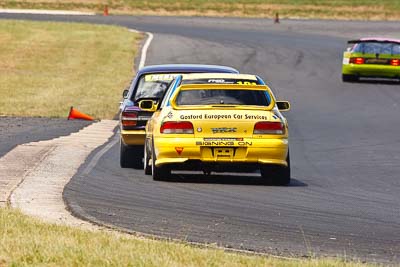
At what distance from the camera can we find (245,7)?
7788cm

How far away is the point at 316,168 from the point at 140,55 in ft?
90.7

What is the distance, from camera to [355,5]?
261 feet

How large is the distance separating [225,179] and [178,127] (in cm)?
132

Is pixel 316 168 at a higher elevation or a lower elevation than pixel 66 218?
lower

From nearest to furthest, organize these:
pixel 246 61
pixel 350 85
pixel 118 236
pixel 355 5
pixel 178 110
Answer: pixel 118 236
pixel 178 110
pixel 350 85
pixel 246 61
pixel 355 5

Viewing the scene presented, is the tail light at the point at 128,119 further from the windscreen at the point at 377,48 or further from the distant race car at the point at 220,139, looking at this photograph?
the windscreen at the point at 377,48

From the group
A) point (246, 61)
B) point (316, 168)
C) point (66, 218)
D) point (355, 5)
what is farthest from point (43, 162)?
point (355, 5)

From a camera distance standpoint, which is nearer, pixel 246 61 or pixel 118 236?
pixel 118 236

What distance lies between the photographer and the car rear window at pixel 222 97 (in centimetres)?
1523

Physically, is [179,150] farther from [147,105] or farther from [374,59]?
[374,59]

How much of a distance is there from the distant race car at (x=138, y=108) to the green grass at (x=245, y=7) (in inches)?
2234

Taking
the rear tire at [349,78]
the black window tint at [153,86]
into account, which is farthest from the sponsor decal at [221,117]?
the rear tire at [349,78]

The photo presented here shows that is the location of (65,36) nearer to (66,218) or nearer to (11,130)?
(11,130)

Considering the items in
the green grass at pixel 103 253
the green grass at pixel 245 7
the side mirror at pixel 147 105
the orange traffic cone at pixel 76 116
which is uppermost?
the green grass at pixel 103 253
